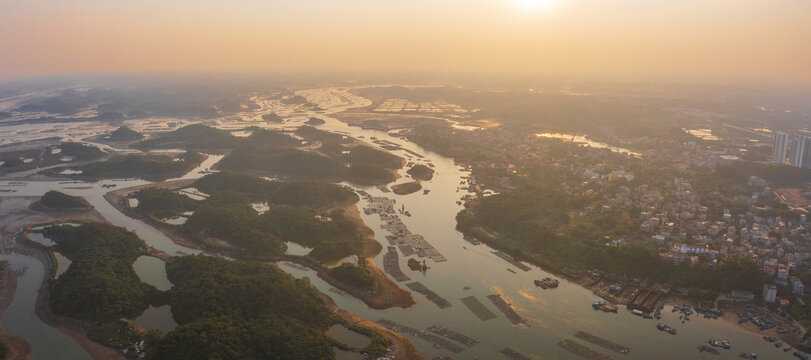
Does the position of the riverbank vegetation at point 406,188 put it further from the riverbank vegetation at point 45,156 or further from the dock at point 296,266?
the riverbank vegetation at point 45,156

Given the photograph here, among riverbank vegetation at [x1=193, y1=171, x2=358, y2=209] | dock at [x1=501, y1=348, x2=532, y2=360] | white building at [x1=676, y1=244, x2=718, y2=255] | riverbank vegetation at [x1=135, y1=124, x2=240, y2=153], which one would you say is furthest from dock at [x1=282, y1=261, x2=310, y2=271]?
riverbank vegetation at [x1=135, y1=124, x2=240, y2=153]

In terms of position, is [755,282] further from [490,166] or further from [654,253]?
[490,166]

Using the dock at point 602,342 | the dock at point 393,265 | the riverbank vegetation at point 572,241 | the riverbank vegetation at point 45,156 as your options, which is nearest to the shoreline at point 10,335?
the dock at point 393,265

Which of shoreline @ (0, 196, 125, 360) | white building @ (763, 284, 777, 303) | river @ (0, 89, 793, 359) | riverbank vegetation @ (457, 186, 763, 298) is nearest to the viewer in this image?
shoreline @ (0, 196, 125, 360)

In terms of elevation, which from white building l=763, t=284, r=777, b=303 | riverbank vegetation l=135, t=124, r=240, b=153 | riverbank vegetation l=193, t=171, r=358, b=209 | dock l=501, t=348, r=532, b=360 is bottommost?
dock l=501, t=348, r=532, b=360

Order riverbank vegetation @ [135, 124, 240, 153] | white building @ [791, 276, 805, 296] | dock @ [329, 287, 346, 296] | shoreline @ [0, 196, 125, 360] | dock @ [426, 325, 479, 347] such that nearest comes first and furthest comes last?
shoreline @ [0, 196, 125, 360], dock @ [426, 325, 479, 347], white building @ [791, 276, 805, 296], dock @ [329, 287, 346, 296], riverbank vegetation @ [135, 124, 240, 153]

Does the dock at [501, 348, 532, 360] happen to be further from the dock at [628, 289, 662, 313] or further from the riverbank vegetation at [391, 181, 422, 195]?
the riverbank vegetation at [391, 181, 422, 195]
